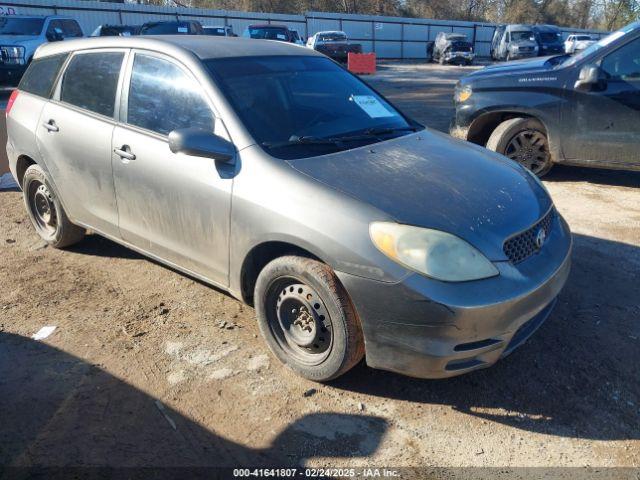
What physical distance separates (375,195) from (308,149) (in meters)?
0.62

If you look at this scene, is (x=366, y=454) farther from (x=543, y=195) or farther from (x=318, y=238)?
(x=543, y=195)

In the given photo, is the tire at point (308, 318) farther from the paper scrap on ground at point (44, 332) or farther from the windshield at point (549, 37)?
the windshield at point (549, 37)

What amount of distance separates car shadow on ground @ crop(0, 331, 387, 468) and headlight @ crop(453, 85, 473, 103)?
16.4ft

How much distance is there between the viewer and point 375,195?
276 cm

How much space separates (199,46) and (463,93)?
4.10 meters

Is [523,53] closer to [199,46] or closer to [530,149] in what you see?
[530,149]

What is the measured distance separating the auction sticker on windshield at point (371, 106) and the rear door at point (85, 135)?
66.1 inches

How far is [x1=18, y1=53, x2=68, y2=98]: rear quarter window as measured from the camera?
14.6ft

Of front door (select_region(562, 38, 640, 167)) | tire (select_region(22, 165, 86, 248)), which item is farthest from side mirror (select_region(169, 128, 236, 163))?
front door (select_region(562, 38, 640, 167))

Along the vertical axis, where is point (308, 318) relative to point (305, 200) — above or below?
below

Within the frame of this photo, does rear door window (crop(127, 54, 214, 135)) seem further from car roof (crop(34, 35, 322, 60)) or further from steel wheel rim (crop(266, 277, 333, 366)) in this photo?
steel wheel rim (crop(266, 277, 333, 366))

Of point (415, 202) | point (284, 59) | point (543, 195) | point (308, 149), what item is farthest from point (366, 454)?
point (284, 59)

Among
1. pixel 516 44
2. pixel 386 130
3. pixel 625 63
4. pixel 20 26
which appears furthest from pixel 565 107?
pixel 516 44

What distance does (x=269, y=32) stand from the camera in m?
22.2
